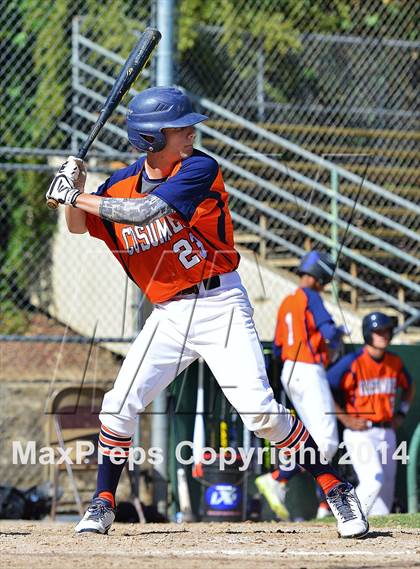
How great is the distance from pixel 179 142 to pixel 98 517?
182 cm

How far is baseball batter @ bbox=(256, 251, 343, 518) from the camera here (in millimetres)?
7781

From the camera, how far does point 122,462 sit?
5340mm

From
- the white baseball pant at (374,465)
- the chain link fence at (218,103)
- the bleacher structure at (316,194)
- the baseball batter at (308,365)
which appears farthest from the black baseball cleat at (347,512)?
the bleacher structure at (316,194)

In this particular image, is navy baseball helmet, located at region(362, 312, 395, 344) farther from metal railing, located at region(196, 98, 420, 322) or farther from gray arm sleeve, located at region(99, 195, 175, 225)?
gray arm sleeve, located at region(99, 195, 175, 225)

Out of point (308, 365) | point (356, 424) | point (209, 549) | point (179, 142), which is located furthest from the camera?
point (356, 424)

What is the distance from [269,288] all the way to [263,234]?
1.70ft

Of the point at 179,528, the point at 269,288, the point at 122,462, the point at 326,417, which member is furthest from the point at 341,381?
the point at 122,462

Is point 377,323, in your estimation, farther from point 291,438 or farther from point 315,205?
point 291,438

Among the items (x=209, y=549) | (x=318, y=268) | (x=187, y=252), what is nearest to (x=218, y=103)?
(x=318, y=268)

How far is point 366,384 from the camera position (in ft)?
26.6

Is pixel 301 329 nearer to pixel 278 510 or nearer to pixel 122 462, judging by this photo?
pixel 278 510

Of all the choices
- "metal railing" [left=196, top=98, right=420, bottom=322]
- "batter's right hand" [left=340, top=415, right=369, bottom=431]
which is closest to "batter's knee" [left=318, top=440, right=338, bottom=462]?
"batter's right hand" [left=340, top=415, right=369, bottom=431]

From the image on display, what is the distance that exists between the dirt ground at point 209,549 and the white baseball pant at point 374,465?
2.02m

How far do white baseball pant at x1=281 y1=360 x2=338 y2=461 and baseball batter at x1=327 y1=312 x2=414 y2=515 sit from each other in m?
0.23
